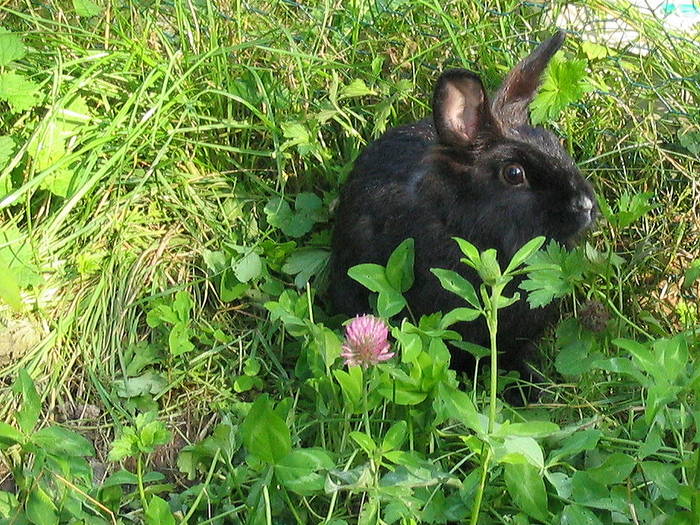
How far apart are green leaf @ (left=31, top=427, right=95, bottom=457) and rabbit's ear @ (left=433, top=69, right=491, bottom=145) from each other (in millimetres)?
1483

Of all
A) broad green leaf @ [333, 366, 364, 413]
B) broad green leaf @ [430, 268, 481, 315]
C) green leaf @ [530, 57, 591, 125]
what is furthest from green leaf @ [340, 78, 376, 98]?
broad green leaf @ [333, 366, 364, 413]

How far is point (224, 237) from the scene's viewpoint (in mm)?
3729

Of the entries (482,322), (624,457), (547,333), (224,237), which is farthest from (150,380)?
(624,457)

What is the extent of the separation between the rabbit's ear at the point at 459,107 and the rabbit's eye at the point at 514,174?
0.56 feet

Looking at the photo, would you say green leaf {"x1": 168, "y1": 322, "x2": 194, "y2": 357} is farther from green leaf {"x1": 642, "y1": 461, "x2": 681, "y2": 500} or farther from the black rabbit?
green leaf {"x1": 642, "y1": 461, "x2": 681, "y2": 500}

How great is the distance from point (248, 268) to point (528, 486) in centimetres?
160

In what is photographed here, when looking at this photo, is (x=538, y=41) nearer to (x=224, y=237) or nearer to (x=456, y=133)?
(x=456, y=133)

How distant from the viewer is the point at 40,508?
8.31 feet

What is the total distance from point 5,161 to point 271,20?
1189 millimetres

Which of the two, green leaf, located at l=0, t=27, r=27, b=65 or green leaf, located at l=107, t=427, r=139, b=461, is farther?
green leaf, located at l=0, t=27, r=27, b=65

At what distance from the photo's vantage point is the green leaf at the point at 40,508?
2.53m

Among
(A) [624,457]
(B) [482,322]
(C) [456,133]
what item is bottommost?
(B) [482,322]

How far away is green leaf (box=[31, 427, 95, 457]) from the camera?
2.56 metres

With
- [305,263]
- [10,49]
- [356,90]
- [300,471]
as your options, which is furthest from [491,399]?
[10,49]
